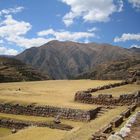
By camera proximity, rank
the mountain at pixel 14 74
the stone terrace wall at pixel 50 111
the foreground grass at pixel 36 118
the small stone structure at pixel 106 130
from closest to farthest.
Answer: the small stone structure at pixel 106 130, the foreground grass at pixel 36 118, the stone terrace wall at pixel 50 111, the mountain at pixel 14 74

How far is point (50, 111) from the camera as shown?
2936 cm

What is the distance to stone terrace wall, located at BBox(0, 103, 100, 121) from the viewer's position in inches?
1072

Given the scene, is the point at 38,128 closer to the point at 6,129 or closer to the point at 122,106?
the point at 6,129

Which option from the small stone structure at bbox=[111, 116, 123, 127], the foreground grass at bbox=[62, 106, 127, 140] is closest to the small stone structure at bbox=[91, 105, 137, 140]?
the small stone structure at bbox=[111, 116, 123, 127]

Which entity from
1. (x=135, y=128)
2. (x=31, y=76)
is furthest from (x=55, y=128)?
(x=31, y=76)

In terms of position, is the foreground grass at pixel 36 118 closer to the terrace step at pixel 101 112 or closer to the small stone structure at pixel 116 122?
the terrace step at pixel 101 112

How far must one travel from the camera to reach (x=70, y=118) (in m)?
27.8

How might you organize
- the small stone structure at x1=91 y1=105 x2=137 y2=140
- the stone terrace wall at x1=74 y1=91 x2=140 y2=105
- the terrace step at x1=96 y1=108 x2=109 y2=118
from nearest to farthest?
the small stone structure at x1=91 y1=105 x2=137 y2=140 < the terrace step at x1=96 y1=108 x2=109 y2=118 < the stone terrace wall at x1=74 y1=91 x2=140 y2=105

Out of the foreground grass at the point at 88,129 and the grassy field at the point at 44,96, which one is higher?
the grassy field at the point at 44,96

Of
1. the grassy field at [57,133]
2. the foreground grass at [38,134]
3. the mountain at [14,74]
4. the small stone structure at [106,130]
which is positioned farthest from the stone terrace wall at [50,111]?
the mountain at [14,74]

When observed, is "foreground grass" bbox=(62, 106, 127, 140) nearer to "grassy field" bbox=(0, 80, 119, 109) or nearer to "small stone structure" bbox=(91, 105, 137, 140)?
"small stone structure" bbox=(91, 105, 137, 140)

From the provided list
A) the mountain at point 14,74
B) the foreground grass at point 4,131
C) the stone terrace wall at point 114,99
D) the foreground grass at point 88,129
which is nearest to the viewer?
the foreground grass at point 88,129

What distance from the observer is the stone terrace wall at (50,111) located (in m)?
27.2

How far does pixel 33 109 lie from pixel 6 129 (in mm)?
3021
